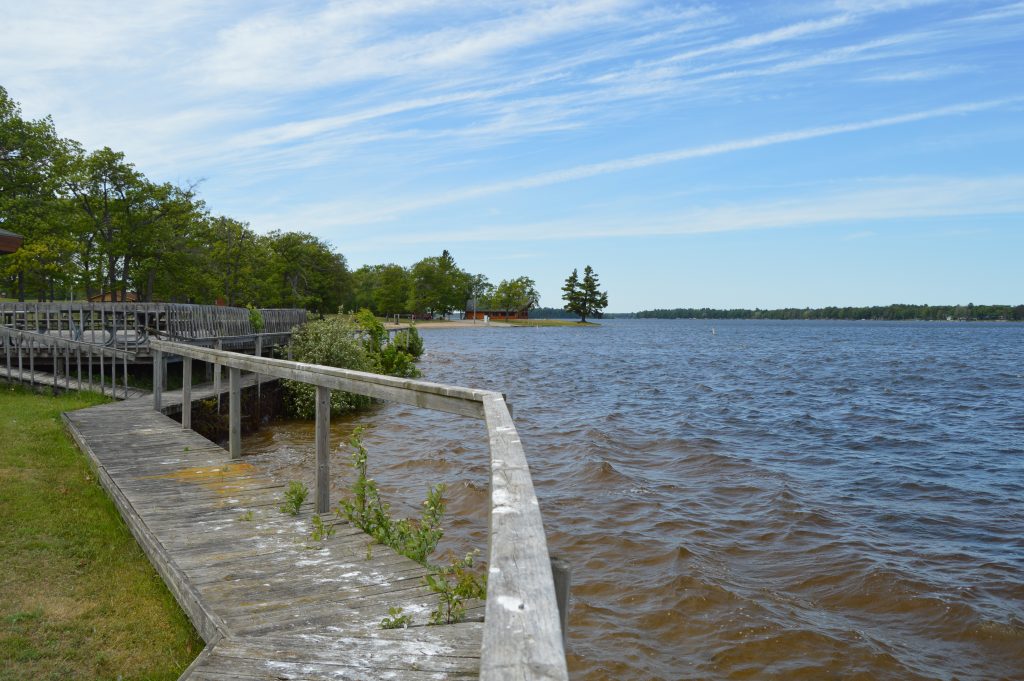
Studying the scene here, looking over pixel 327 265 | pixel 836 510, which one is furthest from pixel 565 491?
pixel 327 265

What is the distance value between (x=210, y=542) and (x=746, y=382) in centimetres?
3015

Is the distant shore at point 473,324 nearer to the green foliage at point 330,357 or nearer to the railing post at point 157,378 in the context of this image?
the green foliage at point 330,357

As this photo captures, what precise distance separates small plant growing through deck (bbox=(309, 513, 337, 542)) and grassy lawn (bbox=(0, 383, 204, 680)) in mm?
983

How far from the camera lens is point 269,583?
423 cm

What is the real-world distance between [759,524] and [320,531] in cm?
670

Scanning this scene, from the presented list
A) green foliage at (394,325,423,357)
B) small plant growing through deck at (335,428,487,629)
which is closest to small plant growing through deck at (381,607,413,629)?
small plant growing through deck at (335,428,487,629)

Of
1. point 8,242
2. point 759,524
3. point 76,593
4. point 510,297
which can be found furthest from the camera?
point 510,297

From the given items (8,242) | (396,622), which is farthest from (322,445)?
(8,242)

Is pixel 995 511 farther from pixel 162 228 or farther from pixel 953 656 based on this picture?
pixel 162 228

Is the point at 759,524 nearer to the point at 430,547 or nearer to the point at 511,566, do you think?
the point at 430,547

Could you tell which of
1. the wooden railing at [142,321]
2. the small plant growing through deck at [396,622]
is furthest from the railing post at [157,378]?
the small plant growing through deck at [396,622]

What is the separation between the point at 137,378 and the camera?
17953mm

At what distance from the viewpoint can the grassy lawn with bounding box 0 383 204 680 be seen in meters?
4.00

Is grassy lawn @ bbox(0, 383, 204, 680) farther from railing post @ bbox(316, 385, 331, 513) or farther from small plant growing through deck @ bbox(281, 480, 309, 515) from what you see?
railing post @ bbox(316, 385, 331, 513)
